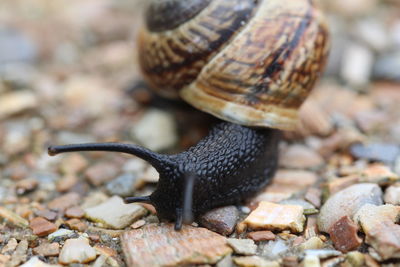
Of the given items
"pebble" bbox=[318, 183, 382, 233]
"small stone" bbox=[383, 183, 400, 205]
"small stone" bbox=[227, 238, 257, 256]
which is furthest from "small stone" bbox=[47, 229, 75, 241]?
"small stone" bbox=[383, 183, 400, 205]

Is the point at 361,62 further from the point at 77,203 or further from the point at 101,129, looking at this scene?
the point at 77,203

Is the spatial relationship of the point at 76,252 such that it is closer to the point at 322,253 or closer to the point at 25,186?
the point at 25,186

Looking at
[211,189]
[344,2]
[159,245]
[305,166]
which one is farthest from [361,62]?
[159,245]

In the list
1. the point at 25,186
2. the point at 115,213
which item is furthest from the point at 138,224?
the point at 25,186

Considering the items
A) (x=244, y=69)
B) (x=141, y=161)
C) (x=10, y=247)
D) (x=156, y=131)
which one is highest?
(x=244, y=69)

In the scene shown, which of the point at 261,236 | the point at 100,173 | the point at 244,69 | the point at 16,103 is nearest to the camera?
the point at 261,236

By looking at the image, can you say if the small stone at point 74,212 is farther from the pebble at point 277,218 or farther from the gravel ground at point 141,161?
the pebble at point 277,218

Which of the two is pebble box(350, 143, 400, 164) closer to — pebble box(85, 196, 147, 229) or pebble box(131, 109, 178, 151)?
pebble box(131, 109, 178, 151)
